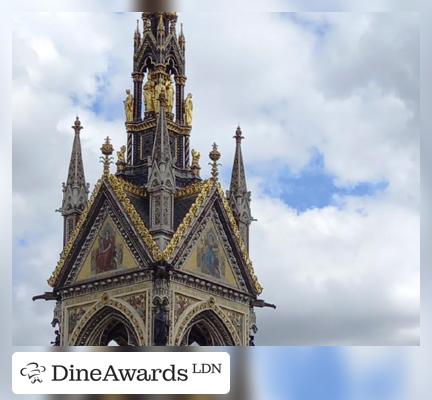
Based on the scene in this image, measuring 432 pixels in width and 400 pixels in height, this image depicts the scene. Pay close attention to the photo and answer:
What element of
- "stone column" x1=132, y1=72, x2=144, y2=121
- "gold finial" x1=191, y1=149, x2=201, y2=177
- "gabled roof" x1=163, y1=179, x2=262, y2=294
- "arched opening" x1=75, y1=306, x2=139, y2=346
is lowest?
"arched opening" x1=75, y1=306, x2=139, y2=346

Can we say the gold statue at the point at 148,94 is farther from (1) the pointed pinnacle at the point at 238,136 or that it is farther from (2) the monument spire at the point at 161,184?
(1) the pointed pinnacle at the point at 238,136

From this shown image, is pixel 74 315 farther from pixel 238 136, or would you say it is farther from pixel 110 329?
pixel 238 136

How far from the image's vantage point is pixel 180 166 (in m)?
10.1

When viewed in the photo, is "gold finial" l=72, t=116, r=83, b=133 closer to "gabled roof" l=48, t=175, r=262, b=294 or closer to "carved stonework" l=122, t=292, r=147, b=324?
"gabled roof" l=48, t=175, r=262, b=294

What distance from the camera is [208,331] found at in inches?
386

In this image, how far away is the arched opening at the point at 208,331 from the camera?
32.0 feet

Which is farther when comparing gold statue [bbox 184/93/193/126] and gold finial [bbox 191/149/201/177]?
gold finial [bbox 191/149/201/177]

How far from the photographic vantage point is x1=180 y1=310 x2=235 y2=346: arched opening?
9742mm

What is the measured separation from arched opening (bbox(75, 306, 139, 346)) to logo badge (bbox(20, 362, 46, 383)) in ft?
6.68

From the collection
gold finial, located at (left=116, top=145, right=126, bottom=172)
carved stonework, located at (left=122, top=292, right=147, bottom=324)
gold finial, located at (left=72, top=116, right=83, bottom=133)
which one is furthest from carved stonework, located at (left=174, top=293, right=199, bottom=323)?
gold finial, located at (left=72, top=116, right=83, bottom=133)

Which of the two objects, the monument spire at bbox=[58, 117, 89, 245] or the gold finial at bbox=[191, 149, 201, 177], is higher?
the gold finial at bbox=[191, 149, 201, 177]

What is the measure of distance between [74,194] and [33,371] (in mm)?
2451

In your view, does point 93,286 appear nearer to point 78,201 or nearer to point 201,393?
point 78,201

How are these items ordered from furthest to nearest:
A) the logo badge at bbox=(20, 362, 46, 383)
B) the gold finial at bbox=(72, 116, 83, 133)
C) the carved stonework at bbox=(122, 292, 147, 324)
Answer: the carved stonework at bbox=(122, 292, 147, 324), the gold finial at bbox=(72, 116, 83, 133), the logo badge at bbox=(20, 362, 46, 383)
